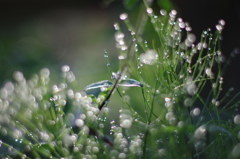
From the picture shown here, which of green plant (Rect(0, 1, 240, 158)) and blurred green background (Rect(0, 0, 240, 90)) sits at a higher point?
blurred green background (Rect(0, 0, 240, 90))

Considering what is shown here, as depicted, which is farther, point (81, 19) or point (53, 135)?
point (81, 19)

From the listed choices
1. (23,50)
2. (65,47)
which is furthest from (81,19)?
(23,50)

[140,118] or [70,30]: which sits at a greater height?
[70,30]

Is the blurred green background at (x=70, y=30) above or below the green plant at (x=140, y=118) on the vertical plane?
above

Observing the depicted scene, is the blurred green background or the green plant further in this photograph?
the blurred green background

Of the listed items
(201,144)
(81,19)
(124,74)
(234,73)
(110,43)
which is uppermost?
(81,19)

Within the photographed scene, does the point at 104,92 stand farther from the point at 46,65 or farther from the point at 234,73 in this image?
the point at 46,65

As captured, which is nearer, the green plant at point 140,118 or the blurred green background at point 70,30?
the green plant at point 140,118

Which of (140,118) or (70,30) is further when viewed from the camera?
(70,30)
